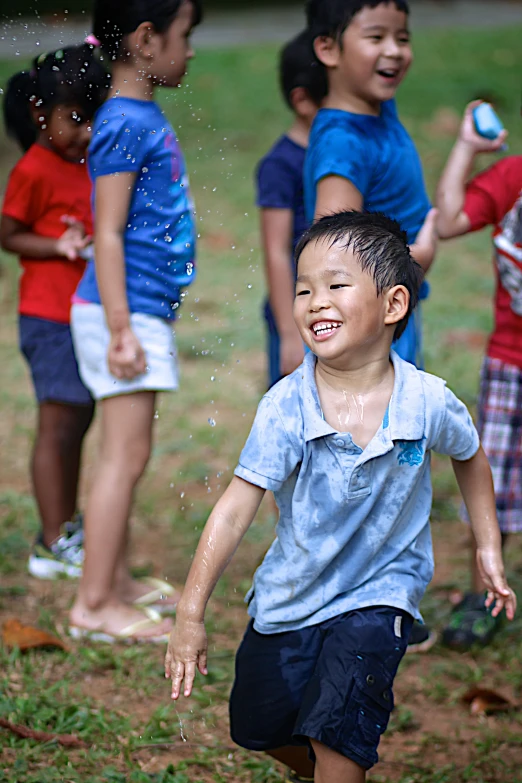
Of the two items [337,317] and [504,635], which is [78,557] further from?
[337,317]

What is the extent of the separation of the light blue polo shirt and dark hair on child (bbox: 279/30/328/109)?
1599mm

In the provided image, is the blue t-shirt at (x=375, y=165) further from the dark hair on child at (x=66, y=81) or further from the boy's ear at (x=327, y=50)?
the dark hair on child at (x=66, y=81)

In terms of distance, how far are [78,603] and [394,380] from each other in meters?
1.46

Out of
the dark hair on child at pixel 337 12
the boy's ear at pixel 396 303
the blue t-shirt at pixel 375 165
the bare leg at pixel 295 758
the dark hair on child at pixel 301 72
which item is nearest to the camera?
the boy's ear at pixel 396 303

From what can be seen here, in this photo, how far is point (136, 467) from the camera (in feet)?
9.91

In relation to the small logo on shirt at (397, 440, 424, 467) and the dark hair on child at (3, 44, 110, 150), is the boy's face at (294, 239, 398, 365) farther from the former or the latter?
the dark hair on child at (3, 44, 110, 150)

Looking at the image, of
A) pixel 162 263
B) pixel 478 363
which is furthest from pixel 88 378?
pixel 478 363

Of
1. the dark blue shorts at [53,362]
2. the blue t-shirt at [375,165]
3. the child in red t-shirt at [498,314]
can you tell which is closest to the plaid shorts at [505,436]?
the child in red t-shirt at [498,314]

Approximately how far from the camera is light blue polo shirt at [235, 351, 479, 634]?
6.47 feet

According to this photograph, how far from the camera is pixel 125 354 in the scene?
287 cm

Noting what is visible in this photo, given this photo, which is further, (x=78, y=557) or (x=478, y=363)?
(x=478, y=363)

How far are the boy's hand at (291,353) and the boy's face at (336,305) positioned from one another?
4.17 ft

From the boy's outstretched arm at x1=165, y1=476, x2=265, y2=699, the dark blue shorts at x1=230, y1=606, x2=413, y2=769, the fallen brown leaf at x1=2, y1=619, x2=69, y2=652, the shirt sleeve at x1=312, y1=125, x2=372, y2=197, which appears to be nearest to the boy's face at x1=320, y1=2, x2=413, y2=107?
the shirt sleeve at x1=312, y1=125, x2=372, y2=197

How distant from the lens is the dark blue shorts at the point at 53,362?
10.8ft
